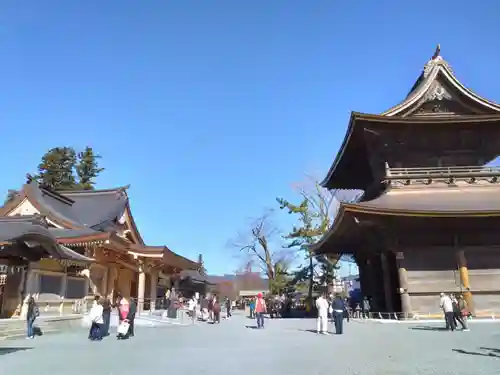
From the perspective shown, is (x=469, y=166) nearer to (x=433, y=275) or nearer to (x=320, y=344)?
(x=433, y=275)

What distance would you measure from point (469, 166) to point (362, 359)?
54.0 ft

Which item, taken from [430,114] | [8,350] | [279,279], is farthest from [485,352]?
[279,279]

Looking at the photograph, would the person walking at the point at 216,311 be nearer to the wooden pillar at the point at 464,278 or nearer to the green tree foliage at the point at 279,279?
the wooden pillar at the point at 464,278

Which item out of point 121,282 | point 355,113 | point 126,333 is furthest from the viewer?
point 121,282

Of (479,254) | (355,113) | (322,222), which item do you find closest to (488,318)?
(479,254)

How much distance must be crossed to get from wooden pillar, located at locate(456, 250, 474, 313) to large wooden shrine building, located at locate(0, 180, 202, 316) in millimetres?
17049

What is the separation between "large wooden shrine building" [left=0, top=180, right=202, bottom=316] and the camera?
1434 cm

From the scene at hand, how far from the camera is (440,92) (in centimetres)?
2338

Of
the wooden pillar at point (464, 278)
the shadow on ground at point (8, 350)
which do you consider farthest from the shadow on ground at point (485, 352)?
the shadow on ground at point (8, 350)

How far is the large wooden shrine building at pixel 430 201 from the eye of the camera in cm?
1953

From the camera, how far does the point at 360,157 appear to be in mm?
26469

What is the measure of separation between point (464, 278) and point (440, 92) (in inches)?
405

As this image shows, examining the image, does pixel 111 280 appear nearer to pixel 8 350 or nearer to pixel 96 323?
pixel 96 323

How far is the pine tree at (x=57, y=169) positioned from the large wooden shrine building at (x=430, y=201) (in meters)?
39.8
